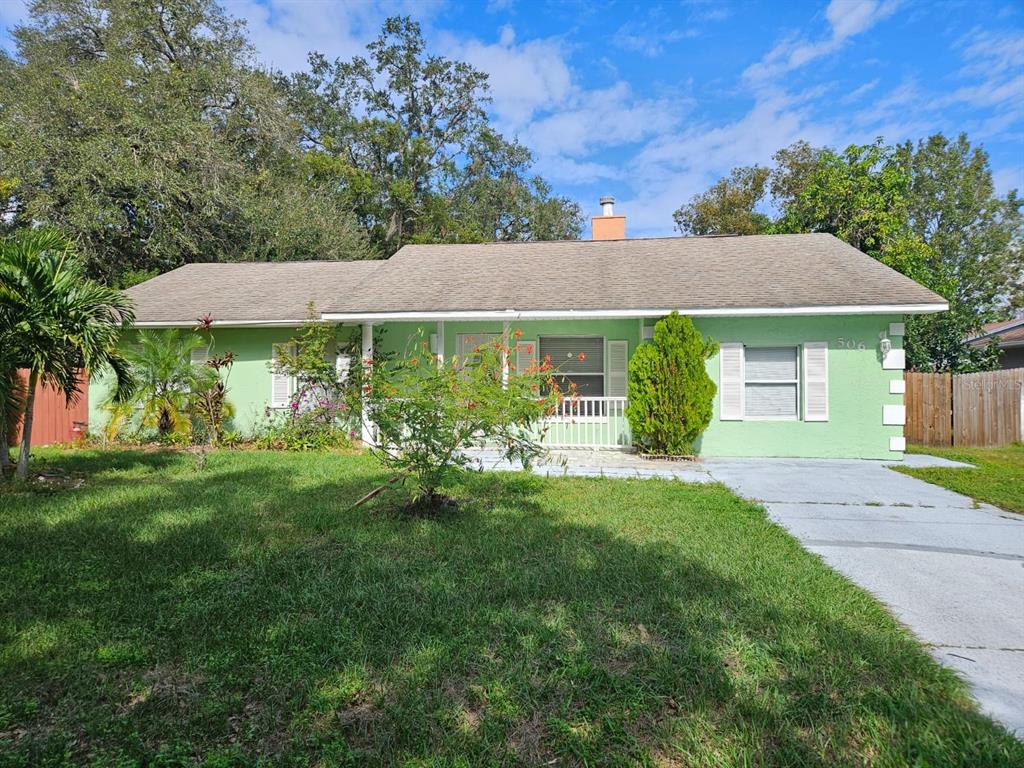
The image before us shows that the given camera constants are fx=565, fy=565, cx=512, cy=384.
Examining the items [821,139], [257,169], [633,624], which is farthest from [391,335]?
[821,139]

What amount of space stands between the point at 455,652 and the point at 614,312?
7.85m

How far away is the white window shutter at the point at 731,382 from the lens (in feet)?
33.9

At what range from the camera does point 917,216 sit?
2803cm

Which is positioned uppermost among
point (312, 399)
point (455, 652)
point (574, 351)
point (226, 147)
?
point (226, 147)

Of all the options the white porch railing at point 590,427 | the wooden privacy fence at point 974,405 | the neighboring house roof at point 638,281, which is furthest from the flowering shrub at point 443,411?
the wooden privacy fence at point 974,405

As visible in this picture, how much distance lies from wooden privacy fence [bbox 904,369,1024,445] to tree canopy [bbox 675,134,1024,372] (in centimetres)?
239

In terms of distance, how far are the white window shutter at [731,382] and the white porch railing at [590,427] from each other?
1783mm

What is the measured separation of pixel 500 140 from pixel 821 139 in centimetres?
1519

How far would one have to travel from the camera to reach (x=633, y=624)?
10.8 ft

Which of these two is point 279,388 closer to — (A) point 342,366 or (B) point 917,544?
(A) point 342,366

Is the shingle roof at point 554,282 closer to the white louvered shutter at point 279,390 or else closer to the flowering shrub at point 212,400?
the flowering shrub at point 212,400

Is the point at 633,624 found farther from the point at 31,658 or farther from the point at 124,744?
the point at 31,658

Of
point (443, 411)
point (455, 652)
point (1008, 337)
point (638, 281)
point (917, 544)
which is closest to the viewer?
point (455, 652)

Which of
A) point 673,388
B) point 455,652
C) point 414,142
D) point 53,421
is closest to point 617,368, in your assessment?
point 673,388
